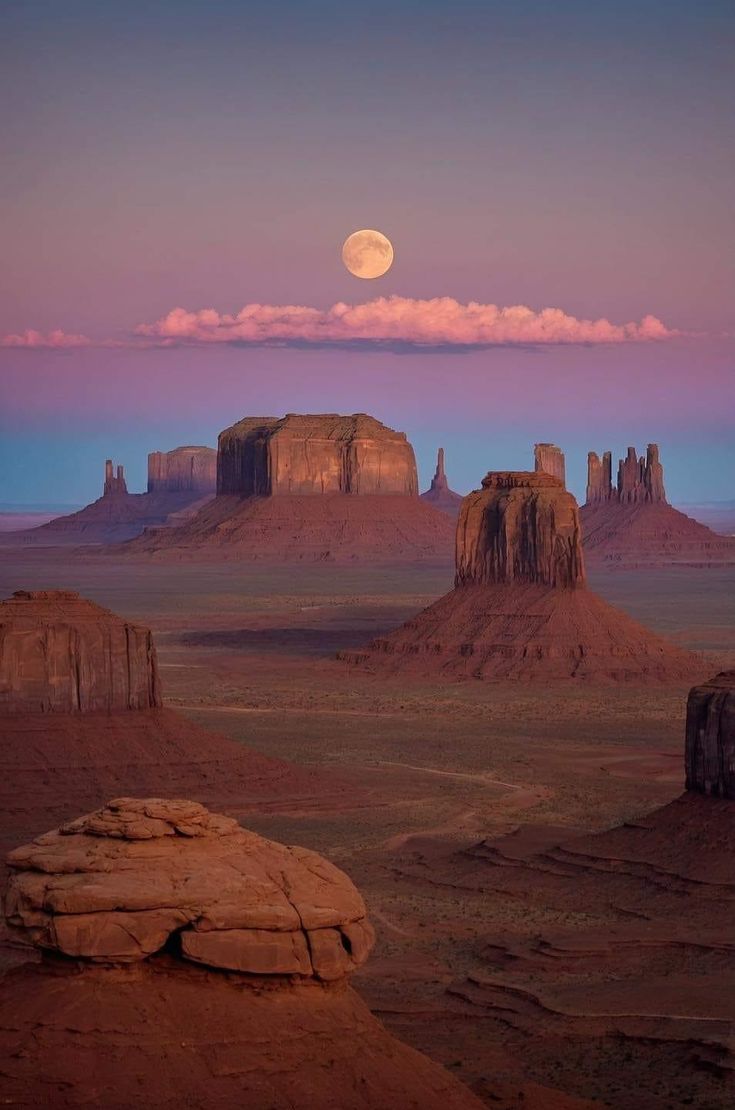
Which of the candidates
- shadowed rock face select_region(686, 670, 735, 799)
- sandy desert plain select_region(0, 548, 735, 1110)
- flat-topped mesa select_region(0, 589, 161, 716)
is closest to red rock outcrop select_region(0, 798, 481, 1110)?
sandy desert plain select_region(0, 548, 735, 1110)

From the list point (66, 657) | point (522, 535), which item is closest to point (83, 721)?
point (66, 657)

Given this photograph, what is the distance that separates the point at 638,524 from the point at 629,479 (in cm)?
403

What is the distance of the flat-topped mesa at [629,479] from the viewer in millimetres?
173250

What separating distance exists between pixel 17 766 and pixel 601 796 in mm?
14370

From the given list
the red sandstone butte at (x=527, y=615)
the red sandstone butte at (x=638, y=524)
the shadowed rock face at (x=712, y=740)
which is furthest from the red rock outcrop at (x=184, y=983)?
the red sandstone butte at (x=638, y=524)

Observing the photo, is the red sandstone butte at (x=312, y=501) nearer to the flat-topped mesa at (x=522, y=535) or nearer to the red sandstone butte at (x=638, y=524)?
the red sandstone butte at (x=638, y=524)

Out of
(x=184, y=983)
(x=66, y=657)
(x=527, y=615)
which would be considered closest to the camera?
(x=184, y=983)

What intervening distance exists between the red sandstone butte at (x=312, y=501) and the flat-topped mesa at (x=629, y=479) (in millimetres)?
14788

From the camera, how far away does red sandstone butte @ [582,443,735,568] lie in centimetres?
17262

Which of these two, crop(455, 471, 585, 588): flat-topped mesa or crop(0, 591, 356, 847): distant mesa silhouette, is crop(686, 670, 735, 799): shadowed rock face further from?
crop(455, 471, 585, 588): flat-topped mesa

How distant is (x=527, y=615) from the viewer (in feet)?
247

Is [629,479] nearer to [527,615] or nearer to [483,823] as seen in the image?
[527,615]

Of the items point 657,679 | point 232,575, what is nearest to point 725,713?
point 657,679

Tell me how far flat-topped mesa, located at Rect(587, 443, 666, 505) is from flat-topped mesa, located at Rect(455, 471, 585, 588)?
94.8 m
